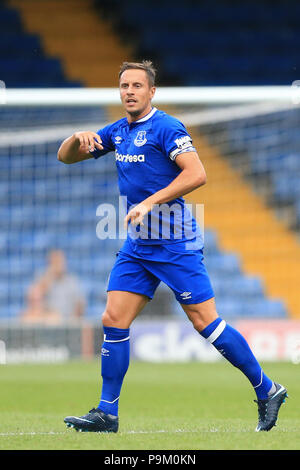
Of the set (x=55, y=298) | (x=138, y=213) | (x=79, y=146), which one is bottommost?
(x=55, y=298)

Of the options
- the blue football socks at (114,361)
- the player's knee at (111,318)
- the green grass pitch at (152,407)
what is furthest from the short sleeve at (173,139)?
the green grass pitch at (152,407)

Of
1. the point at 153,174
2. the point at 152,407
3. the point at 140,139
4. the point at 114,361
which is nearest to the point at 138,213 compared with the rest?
the point at 153,174

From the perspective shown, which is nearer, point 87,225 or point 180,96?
point 180,96

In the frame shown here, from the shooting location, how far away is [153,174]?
5.37 metres

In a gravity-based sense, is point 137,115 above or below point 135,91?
below

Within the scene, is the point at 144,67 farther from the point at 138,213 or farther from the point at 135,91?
the point at 138,213

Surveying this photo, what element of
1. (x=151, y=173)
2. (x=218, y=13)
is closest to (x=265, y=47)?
(x=218, y=13)

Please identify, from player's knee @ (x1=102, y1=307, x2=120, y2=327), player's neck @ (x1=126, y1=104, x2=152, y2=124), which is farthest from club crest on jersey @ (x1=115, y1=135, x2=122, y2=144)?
player's knee @ (x1=102, y1=307, x2=120, y2=327)

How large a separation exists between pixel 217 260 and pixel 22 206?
3223 mm

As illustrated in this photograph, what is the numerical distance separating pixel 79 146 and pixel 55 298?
7.95m

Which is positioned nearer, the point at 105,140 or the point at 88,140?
the point at 88,140

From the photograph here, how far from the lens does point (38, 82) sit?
679 inches
